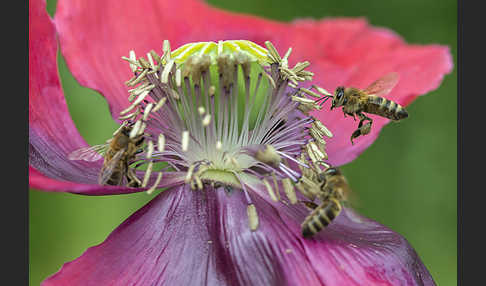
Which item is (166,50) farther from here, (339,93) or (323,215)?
(323,215)

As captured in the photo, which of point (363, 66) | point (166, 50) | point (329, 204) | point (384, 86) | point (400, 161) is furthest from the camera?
point (400, 161)

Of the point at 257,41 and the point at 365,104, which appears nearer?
the point at 365,104

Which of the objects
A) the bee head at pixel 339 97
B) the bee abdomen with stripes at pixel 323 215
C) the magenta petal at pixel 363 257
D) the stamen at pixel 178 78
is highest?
the stamen at pixel 178 78

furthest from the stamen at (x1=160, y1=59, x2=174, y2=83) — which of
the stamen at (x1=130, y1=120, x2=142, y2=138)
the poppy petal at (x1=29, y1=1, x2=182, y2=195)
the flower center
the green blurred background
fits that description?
the green blurred background

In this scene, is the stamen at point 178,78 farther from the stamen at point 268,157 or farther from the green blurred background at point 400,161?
the green blurred background at point 400,161

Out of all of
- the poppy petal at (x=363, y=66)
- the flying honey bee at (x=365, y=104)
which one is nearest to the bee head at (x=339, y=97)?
the flying honey bee at (x=365, y=104)

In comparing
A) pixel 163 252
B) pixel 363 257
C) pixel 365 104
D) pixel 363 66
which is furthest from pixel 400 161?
pixel 163 252

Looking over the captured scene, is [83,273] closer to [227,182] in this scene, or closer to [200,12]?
[227,182]
